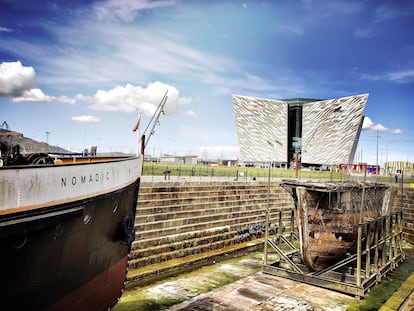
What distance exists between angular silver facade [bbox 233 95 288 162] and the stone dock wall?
180 feet

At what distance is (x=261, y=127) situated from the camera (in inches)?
3078

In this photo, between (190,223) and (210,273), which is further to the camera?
(190,223)

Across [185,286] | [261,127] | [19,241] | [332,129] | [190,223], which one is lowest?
[185,286]

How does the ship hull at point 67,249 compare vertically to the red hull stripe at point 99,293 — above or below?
above

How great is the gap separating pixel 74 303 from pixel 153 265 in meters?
8.68

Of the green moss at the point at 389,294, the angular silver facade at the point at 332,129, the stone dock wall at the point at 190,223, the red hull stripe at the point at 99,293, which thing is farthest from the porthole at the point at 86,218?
the angular silver facade at the point at 332,129

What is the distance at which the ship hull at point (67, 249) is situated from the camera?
11.9ft

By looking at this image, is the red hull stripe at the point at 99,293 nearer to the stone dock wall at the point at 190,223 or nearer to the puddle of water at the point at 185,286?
the puddle of water at the point at 185,286

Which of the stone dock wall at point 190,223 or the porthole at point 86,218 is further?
the stone dock wall at point 190,223

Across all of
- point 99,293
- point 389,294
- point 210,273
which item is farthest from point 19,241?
point 389,294

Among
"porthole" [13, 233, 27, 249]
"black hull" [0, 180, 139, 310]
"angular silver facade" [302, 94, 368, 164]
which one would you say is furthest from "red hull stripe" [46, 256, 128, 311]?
"angular silver facade" [302, 94, 368, 164]

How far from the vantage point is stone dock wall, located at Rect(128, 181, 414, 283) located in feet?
44.4

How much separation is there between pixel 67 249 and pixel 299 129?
8053 cm

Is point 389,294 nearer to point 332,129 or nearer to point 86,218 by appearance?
point 86,218
